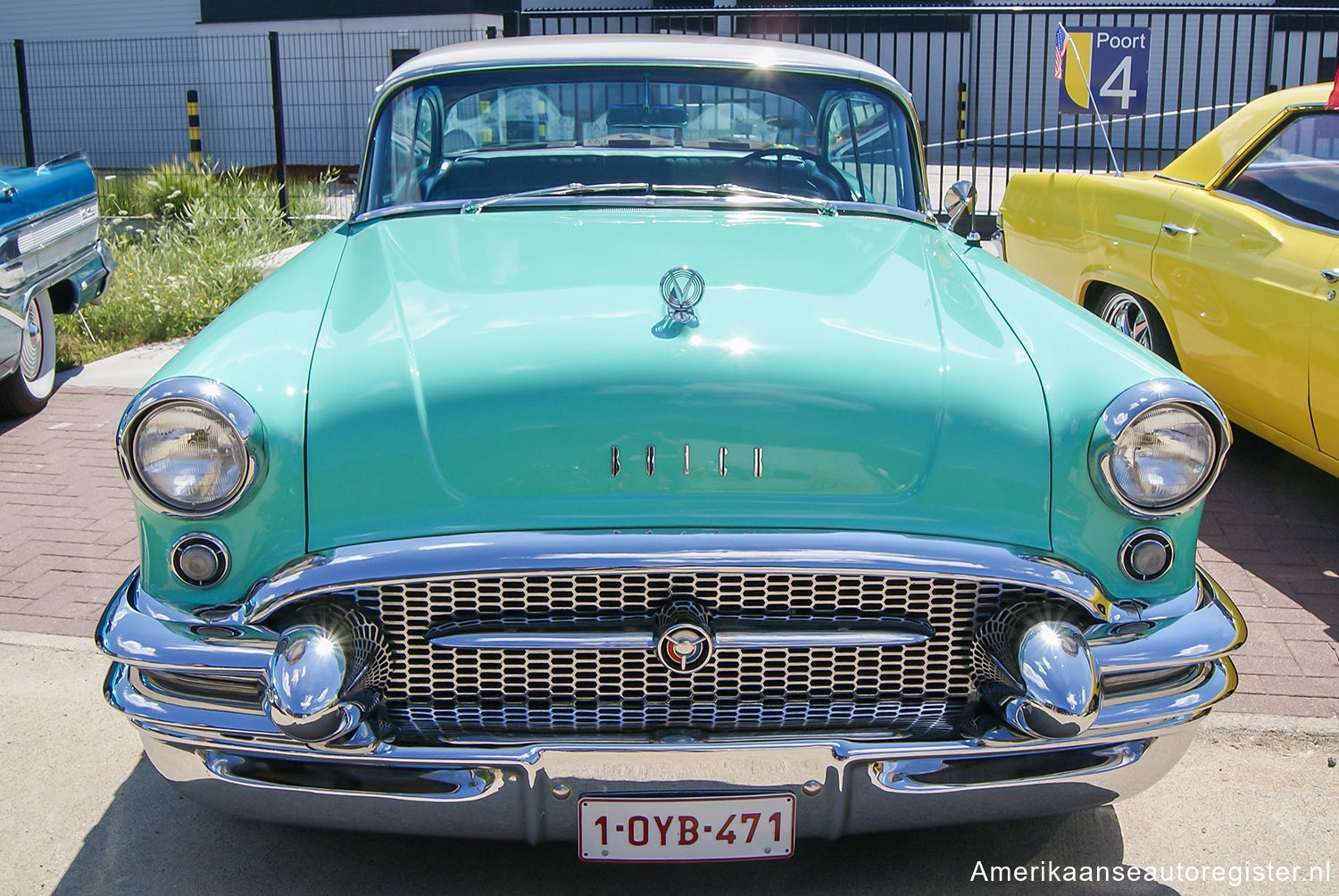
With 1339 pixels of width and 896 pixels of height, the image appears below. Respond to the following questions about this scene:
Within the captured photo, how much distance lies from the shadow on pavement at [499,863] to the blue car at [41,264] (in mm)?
3230

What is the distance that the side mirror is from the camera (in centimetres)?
352

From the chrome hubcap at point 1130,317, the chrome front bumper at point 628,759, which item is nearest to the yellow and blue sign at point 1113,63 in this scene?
the chrome hubcap at point 1130,317

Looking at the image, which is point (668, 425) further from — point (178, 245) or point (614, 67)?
point (178, 245)

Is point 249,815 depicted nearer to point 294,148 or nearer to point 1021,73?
point 294,148

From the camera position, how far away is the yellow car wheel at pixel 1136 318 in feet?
16.0

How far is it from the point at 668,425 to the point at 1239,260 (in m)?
3.02

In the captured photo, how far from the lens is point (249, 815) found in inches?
86.3

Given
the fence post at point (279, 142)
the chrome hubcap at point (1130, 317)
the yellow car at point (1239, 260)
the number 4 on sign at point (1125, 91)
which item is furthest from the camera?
the fence post at point (279, 142)

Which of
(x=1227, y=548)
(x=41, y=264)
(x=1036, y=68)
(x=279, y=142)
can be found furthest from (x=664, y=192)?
(x=1036, y=68)

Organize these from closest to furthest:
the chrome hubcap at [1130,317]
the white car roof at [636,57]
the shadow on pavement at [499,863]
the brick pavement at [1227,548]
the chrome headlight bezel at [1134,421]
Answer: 1. the chrome headlight bezel at [1134,421]
2. the shadow on pavement at [499,863]
3. the brick pavement at [1227,548]
4. the white car roof at [636,57]
5. the chrome hubcap at [1130,317]

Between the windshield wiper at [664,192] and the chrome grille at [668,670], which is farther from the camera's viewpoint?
the windshield wiper at [664,192]

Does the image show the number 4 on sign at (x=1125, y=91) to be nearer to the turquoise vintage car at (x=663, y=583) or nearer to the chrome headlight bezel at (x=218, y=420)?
the turquoise vintage car at (x=663, y=583)

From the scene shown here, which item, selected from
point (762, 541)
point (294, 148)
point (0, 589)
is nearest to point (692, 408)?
point (762, 541)

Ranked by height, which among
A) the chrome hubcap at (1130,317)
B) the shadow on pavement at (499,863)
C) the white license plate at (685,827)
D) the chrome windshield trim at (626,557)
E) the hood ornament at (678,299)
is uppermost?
the hood ornament at (678,299)
